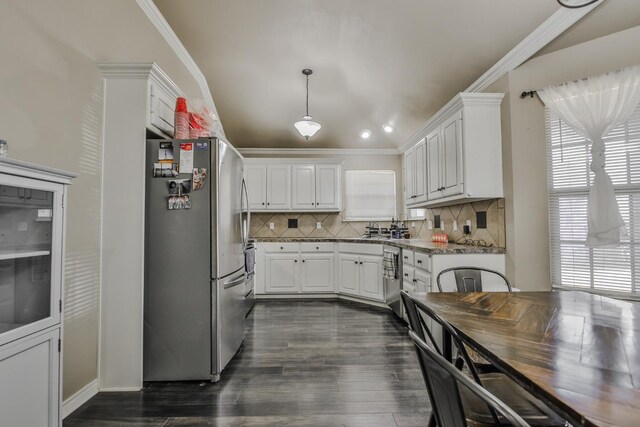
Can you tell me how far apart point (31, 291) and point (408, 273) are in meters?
3.05

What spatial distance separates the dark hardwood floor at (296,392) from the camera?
1.81m

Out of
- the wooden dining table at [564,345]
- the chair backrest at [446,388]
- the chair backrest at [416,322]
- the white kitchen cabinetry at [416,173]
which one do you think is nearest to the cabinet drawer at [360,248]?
→ the white kitchen cabinetry at [416,173]

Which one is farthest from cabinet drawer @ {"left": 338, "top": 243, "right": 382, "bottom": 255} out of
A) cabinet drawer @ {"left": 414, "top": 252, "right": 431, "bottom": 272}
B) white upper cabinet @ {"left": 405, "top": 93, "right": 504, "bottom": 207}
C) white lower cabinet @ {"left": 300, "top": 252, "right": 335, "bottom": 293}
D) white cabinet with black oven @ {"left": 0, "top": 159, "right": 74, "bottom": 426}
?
white cabinet with black oven @ {"left": 0, "top": 159, "right": 74, "bottom": 426}

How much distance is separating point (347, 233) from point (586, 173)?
346cm

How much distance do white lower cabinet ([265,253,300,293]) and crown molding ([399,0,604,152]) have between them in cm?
291

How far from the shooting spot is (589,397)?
0.66 meters

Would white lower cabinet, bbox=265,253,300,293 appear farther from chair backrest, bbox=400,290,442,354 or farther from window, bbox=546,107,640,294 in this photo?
chair backrest, bbox=400,290,442,354

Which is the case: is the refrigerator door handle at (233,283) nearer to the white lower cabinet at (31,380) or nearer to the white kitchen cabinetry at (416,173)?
the white lower cabinet at (31,380)

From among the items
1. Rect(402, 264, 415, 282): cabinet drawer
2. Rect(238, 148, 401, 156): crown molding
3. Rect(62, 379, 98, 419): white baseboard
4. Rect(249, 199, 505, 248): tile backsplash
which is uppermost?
Rect(238, 148, 401, 156): crown molding

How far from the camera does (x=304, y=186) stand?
5.19 metres

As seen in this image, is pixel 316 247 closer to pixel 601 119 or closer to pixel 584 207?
pixel 584 207

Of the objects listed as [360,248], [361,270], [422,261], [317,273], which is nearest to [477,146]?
[422,261]

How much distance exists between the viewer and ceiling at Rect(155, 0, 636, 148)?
2775mm

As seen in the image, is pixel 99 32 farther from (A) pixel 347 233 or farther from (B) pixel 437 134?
(A) pixel 347 233
